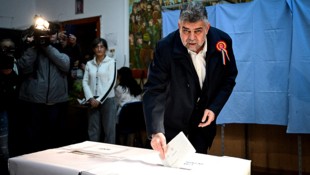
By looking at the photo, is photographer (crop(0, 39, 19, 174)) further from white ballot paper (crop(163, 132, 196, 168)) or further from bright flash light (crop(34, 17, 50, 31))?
white ballot paper (crop(163, 132, 196, 168))

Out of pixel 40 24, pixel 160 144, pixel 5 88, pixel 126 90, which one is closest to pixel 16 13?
pixel 126 90

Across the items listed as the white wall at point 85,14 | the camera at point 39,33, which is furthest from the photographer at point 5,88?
the white wall at point 85,14

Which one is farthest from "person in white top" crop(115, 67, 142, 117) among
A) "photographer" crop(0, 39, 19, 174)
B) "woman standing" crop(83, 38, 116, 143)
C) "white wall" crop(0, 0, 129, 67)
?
"photographer" crop(0, 39, 19, 174)

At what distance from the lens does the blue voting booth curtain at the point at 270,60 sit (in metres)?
2.85

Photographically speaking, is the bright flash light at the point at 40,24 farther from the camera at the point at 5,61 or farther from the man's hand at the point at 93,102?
the man's hand at the point at 93,102

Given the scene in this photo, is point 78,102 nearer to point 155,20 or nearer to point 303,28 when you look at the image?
point 155,20

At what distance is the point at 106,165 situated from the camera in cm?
118

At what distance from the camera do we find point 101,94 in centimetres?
382

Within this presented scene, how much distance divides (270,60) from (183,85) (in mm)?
1613

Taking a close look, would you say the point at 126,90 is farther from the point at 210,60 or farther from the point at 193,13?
the point at 193,13

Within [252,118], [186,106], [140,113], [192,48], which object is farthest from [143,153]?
[140,113]

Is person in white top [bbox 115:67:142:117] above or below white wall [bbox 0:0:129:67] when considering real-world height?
below

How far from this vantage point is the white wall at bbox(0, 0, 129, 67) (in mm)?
4727

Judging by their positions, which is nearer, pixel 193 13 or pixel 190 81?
pixel 193 13
